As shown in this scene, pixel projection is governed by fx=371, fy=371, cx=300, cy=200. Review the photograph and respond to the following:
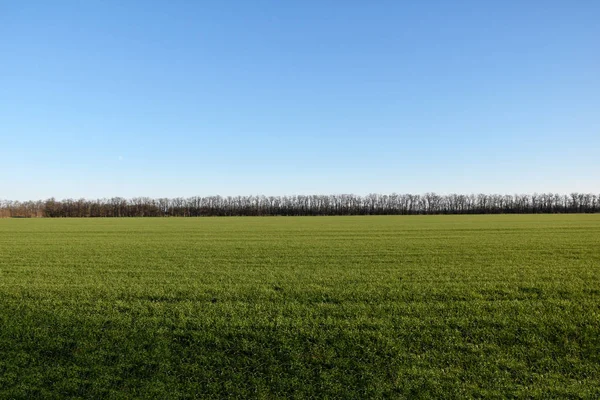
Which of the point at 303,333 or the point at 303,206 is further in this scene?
the point at 303,206

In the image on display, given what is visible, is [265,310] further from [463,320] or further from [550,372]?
[550,372]

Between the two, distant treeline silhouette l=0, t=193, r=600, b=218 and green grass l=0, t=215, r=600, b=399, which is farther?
distant treeline silhouette l=0, t=193, r=600, b=218

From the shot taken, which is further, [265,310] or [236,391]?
[265,310]

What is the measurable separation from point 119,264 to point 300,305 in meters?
10.2

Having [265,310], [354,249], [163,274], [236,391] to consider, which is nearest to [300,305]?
[265,310]

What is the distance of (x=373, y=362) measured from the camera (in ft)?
21.0

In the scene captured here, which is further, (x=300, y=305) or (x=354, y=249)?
(x=354, y=249)

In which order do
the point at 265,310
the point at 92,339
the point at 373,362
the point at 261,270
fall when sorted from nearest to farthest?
the point at 373,362 → the point at 92,339 → the point at 265,310 → the point at 261,270

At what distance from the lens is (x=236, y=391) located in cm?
573

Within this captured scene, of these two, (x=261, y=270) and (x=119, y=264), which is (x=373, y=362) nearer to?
(x=261, y=270)

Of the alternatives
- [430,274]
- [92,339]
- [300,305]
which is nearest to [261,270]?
[300,305]

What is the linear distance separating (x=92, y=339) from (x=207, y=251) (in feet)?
42.2

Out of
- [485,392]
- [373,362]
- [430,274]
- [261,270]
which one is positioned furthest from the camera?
[261,270]

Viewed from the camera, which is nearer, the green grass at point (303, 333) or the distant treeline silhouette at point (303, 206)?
the green grass at point (303, 333)
